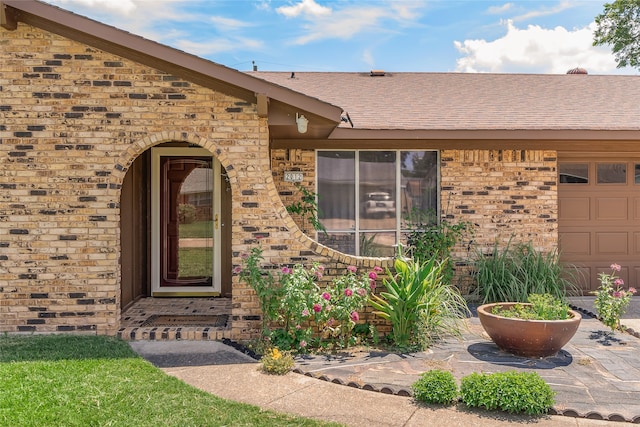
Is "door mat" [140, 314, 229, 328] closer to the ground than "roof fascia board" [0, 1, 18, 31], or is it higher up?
closer to the ground

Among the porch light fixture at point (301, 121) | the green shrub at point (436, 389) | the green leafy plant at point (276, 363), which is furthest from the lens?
the porch light fixture at point (301, 121)

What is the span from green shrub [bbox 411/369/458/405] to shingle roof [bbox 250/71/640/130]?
13.9 feet

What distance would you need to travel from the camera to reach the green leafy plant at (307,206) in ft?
25.0

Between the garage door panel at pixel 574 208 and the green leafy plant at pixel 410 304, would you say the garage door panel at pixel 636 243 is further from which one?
the green leafy plant at pixel 410 304

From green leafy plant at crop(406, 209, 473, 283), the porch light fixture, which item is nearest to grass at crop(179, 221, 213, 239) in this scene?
the porch light fixture

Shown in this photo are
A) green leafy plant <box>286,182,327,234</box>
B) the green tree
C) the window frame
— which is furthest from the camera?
the green tree

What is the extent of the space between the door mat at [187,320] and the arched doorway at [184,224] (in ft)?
4.29

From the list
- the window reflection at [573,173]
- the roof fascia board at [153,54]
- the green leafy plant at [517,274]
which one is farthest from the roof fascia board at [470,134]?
the green leafy plant at [517,274]

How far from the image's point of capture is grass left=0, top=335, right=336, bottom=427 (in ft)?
11.3

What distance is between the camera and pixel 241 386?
4.15 meters

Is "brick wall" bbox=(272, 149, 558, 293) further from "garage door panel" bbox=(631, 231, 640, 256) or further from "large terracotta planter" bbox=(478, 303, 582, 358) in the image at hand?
"large terracotta planter" bbox=(478, 303, 582, 358)

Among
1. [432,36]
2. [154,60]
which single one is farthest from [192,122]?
[432,36]

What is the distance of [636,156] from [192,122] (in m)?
7.32

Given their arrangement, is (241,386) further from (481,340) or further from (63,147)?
(63,147)
